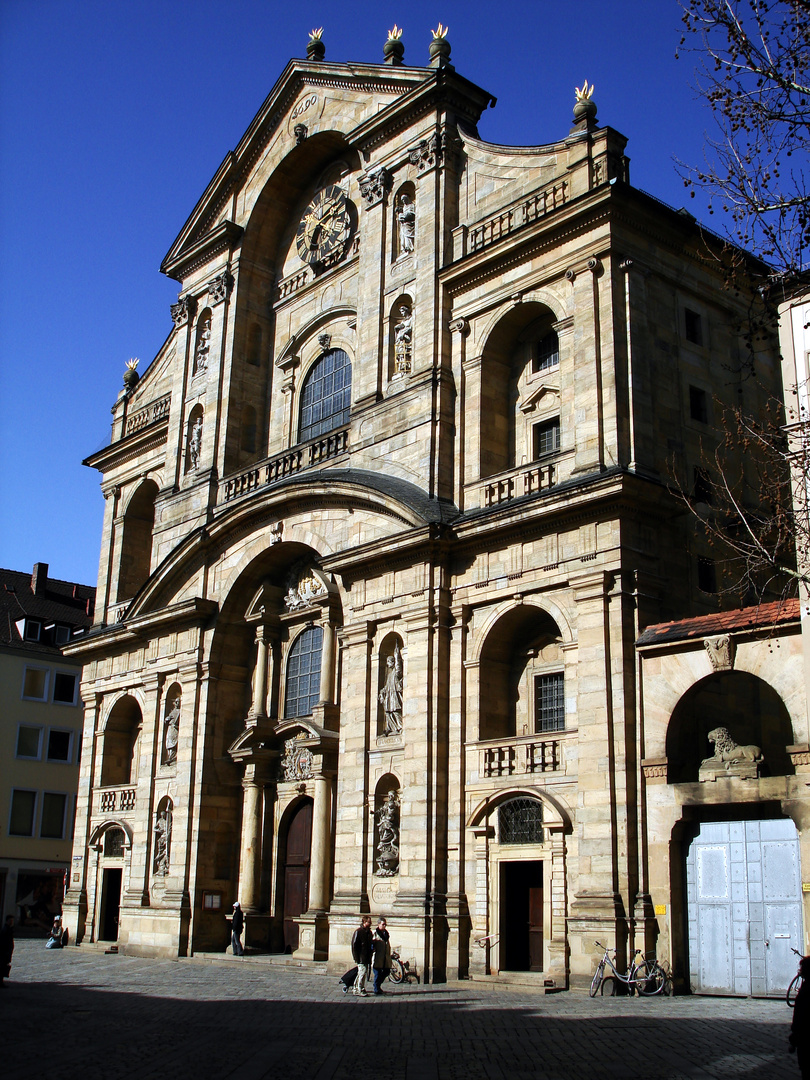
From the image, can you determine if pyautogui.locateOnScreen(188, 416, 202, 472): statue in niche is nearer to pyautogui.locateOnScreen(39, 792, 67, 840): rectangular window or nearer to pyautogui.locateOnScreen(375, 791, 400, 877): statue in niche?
pyautogui.locateOnScreen(375, 791, 400, 877): statue in niche

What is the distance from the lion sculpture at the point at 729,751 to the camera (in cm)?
2017

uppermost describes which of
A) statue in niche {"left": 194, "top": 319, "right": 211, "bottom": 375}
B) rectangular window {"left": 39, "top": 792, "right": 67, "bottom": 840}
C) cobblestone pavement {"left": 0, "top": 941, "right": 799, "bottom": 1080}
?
statue in niche {"left": 194, "top": 319, "right": 211, "bottom": 375}

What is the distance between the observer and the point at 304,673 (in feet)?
107

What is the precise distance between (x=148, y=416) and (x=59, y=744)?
54.7 ft

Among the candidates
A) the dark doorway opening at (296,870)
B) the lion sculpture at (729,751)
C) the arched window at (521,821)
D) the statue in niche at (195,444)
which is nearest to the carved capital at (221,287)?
the statue in niche at (195,444)

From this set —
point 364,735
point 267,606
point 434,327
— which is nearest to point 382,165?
point 434,327

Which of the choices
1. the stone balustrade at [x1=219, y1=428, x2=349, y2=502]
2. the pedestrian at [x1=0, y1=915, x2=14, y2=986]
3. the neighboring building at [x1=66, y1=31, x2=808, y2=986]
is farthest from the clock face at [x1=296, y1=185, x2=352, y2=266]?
the pedestrian at [x1=0, y1=915, x2=14, y2=986]

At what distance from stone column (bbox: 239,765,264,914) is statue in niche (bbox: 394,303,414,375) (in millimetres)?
11603

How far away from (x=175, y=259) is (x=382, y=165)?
11418mm

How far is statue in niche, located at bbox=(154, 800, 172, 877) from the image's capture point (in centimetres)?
3441

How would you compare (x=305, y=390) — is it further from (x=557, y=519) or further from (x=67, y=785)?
(x=67, y=785)

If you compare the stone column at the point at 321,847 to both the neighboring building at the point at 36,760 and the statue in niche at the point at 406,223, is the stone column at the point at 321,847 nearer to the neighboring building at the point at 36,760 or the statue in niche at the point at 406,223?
the statue in niche at the point at 406,223

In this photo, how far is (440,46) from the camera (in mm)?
31156

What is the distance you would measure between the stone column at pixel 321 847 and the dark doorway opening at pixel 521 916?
5.95 meters
